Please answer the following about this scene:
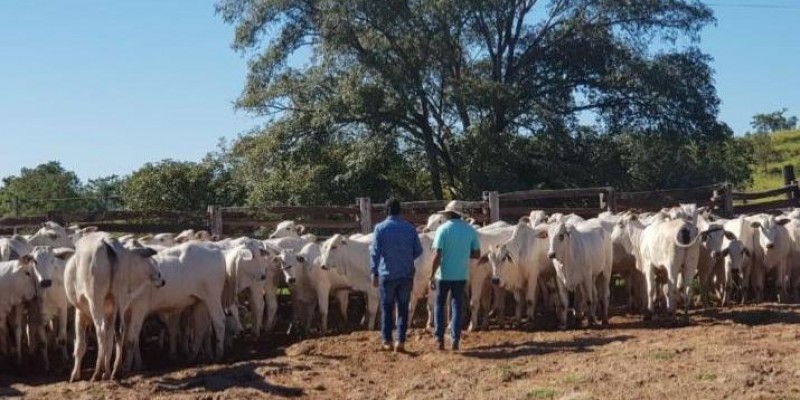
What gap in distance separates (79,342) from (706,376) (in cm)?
751

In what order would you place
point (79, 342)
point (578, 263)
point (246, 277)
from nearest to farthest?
point (79, 342) → point (246, 277) → point (578, 263)

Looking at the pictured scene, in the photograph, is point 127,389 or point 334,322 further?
point 334,322

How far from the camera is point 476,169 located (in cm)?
3042

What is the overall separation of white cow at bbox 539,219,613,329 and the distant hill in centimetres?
3889

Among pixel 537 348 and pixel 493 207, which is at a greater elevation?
pixel 493 207

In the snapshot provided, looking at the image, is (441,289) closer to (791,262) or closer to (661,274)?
(661,274)

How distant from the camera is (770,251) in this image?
18.9 m

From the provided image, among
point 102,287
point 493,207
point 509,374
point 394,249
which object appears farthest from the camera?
point 493,207

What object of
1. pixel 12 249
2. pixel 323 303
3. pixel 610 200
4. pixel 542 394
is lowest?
pixel 542 394

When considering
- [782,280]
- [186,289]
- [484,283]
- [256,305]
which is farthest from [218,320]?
[782,280]

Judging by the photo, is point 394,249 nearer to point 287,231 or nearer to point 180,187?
point 287,231

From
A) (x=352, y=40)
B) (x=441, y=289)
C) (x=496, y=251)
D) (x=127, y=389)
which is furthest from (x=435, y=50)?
(x=127, y=389)

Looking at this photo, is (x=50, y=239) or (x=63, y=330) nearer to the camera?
(x=63, y=330)

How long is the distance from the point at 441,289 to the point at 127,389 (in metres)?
4.22
